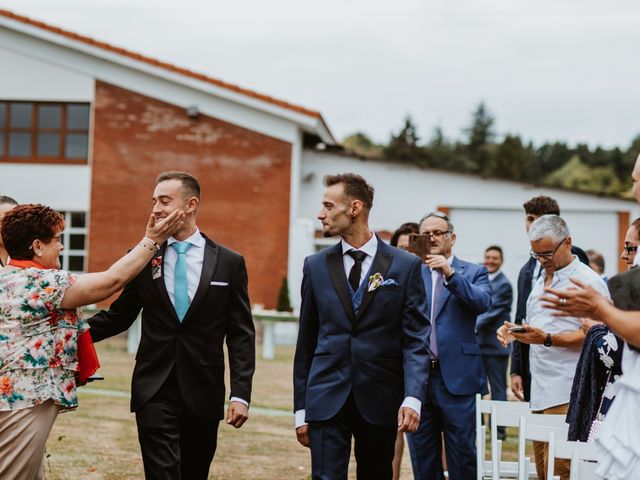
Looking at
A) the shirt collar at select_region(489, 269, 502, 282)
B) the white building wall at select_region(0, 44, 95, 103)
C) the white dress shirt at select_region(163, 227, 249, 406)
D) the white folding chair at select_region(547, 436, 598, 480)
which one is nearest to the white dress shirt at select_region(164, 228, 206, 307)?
the white dress shirt at select_region(163, 227, 249, 406)

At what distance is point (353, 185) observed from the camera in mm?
5988

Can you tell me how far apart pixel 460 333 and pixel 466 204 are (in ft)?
62.8

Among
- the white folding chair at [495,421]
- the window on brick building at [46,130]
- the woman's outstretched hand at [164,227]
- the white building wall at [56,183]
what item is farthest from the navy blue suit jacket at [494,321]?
the window on brick building at [46,130]

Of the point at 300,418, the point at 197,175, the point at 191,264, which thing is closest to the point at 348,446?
the point at 300,418

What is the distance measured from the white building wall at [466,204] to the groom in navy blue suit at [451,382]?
1858cm

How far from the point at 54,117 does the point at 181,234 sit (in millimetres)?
20598

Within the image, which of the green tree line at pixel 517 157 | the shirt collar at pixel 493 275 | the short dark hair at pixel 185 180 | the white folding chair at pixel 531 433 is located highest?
the green tree line at pixel 517 157

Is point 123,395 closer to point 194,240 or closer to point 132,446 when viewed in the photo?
point 132,446

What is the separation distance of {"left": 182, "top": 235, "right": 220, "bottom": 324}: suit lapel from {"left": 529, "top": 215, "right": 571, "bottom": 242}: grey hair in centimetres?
246

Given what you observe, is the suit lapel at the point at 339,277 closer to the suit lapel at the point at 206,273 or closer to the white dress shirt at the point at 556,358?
the suit lapel at the point at 206,273

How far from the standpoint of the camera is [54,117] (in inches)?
1005

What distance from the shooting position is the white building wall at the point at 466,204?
2616 cm

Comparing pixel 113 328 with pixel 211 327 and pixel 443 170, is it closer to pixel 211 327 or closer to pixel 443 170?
pixel 211 327

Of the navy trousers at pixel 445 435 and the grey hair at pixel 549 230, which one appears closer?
the grey hair at pixel 549 230
